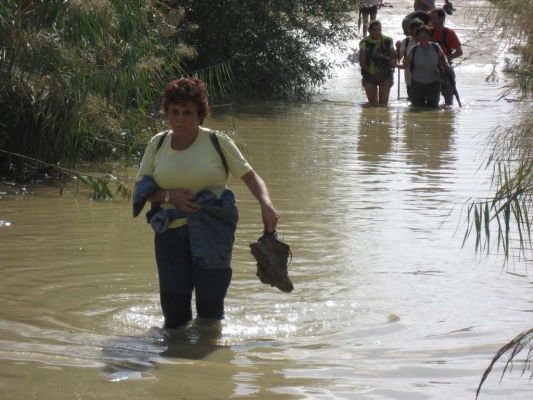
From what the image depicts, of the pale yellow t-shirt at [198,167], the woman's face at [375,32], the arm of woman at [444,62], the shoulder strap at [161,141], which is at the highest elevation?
the woman's face at [375,32]

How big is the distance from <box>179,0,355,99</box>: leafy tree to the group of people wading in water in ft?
3.06

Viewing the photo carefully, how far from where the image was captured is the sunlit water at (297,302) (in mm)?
5906

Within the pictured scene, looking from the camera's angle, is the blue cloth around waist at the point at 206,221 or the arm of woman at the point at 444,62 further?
the arm of woman at the point at 444,62

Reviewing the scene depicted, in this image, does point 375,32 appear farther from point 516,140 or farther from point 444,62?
point 516,140

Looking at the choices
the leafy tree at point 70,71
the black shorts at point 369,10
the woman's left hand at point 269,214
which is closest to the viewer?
the woman's left hand at point 269,214

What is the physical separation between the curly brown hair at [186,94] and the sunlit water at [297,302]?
127 cm

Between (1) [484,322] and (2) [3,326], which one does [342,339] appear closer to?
(1) [484,322]

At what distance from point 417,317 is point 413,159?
7272mm

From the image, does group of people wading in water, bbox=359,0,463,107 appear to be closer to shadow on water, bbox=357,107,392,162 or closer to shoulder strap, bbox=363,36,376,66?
shoulder strap, bbox=363,36,376,66

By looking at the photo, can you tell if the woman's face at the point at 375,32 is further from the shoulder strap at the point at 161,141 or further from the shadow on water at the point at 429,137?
the shoulder strap at the point at 161,141

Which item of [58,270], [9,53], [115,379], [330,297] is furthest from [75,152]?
[115,379]

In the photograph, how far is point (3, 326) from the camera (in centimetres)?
698

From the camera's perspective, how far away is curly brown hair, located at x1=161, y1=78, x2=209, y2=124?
21.5ft

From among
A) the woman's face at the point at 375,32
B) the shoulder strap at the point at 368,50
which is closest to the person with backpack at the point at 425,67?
the shoulder strap at the point at 368,50
